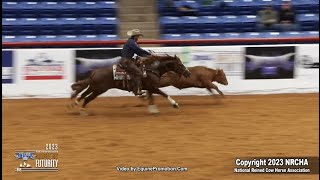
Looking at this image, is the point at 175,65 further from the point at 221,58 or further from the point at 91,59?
the point at 91,59

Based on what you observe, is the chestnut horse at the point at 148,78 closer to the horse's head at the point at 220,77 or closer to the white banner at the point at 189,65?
the horse's head at the point at 220,77

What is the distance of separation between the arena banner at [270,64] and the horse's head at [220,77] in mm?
696

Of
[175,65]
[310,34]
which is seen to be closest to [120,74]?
[175,65]

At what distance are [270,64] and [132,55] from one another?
3702 millimetres

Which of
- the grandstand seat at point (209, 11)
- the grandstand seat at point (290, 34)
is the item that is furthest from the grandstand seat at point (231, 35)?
the grandstand seat at point (290, 34)

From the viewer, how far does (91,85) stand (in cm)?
1078

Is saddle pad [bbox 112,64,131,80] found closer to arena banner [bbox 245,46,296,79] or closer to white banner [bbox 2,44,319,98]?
white banner [bbox 2,44,319,98]

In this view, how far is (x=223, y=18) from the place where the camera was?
1703cm

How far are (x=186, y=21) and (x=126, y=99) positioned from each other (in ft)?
17.5

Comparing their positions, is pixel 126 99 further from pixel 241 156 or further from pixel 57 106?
pixel 241 156

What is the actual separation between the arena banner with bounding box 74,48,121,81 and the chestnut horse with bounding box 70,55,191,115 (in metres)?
1.40

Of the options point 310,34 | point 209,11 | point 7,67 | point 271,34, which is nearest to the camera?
point 7,67

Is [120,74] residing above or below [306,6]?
below

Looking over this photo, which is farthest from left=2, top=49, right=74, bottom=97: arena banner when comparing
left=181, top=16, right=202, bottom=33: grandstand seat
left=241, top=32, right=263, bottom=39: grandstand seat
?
left=241, top=32, right=263, bottom=39: grandstand seat
